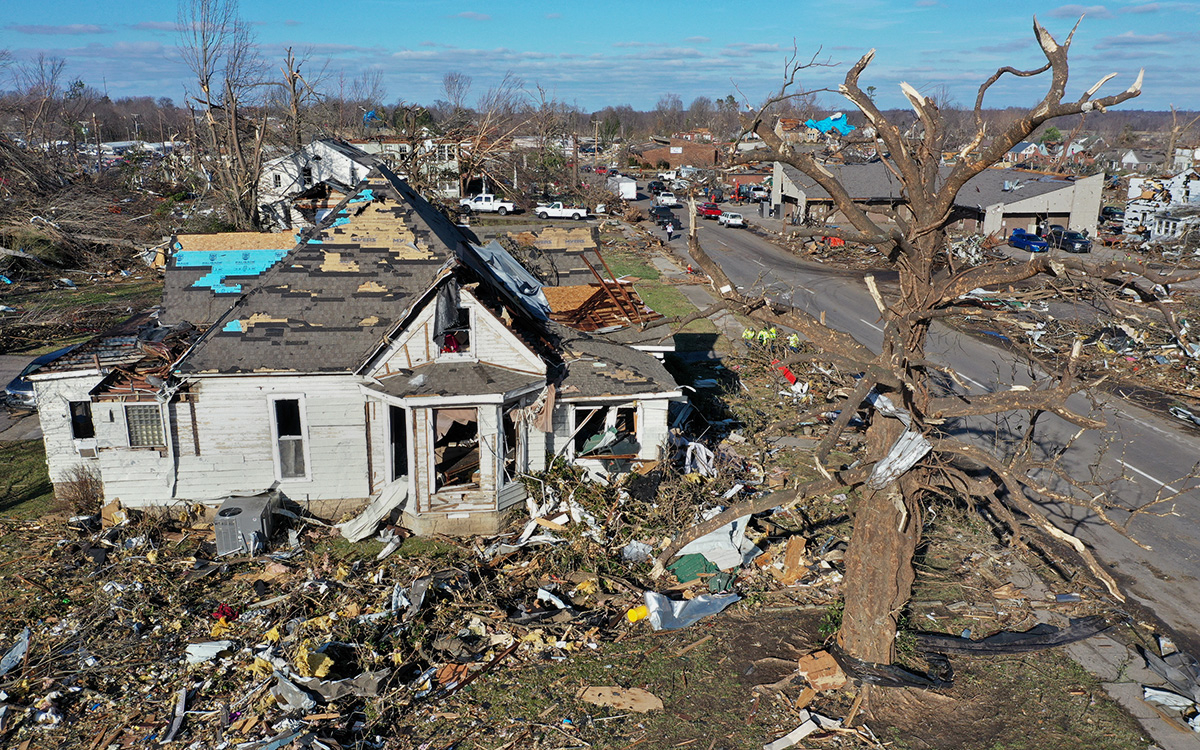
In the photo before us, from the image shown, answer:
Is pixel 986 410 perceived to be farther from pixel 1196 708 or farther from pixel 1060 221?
pixel 1060 221

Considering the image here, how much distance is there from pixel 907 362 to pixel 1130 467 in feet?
41.6

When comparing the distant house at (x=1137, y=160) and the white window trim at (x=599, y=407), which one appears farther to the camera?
the distant house at (x=1137, y=160)

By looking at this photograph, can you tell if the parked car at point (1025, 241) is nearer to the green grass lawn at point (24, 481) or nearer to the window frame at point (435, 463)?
the window frame at point (435, 463)

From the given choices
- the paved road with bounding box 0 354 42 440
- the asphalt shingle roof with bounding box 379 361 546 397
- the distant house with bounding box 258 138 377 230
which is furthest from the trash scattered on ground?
the distant house with bounding box 258 138 377 230

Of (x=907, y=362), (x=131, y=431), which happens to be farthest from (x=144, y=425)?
(x=907, y=362)

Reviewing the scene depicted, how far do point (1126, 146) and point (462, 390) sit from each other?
11192 centimetres

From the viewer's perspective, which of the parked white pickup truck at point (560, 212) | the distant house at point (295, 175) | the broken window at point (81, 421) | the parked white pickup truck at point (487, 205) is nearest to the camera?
the broken window at point (81, 421)

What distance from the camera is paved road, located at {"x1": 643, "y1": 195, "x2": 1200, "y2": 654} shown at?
1251 centimetres

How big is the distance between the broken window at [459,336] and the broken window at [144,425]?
536 cm

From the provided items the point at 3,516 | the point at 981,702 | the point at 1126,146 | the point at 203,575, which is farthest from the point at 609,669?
the point at 1126,146

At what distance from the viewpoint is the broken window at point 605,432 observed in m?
15.2

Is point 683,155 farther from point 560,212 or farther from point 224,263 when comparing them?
point 224,263

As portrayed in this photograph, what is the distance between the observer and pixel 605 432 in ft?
50.3

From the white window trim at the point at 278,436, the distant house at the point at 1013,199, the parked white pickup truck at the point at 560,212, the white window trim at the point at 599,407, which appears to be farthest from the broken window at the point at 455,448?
the parked white pickup truck at the point at 560,212
